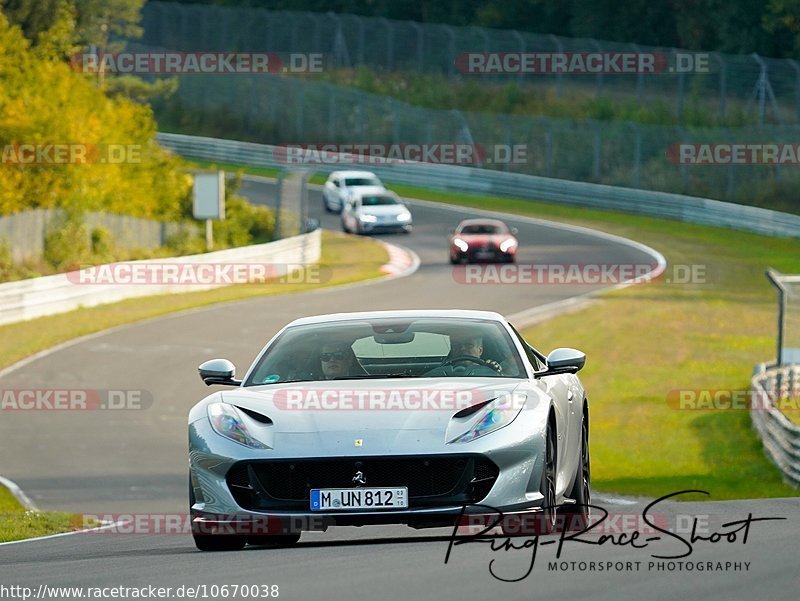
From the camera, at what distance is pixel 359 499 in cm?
788

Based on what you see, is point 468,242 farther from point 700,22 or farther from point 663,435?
point 700,22

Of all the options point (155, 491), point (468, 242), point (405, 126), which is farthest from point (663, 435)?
point (405, 126)

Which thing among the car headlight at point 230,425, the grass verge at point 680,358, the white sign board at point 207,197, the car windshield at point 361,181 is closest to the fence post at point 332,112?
the car windshield at point 361,181

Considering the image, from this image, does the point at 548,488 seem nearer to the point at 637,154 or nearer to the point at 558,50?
the point at 637,154

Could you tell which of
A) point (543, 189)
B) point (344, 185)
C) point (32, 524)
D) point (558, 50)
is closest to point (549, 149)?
point (543, 189)

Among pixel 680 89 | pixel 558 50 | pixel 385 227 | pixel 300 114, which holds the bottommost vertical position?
pixel 385 227

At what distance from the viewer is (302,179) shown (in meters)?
46.3

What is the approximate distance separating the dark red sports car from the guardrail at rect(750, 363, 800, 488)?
653 inches

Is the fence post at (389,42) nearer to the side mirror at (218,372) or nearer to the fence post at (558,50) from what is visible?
the fence post at (558,50)

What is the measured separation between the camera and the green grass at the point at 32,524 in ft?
39.5

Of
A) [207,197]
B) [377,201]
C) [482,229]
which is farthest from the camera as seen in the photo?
[377,201]
